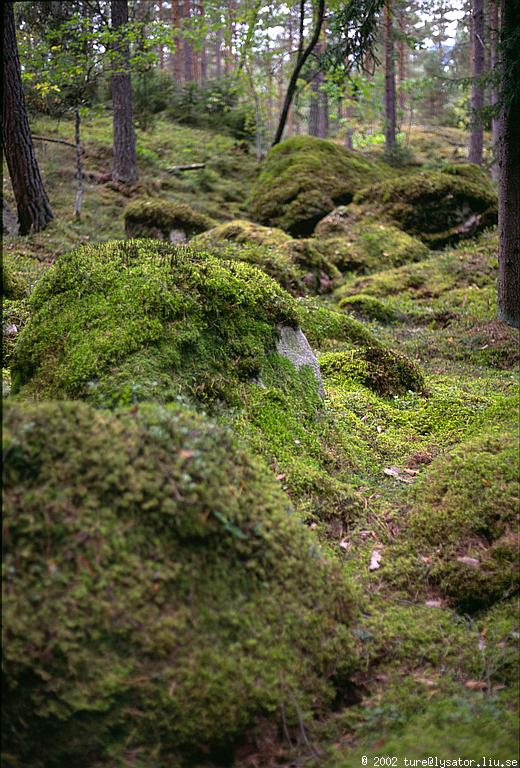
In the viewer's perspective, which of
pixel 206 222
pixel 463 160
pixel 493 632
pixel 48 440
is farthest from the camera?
pixel 463 160

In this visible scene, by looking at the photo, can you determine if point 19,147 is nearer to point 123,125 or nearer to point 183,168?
point 123,125

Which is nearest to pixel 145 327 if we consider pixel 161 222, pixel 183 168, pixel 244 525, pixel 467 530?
pixel 244 525

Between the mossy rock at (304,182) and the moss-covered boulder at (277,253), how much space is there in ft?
8.91

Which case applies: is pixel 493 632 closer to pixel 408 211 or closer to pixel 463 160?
pixel 408 211

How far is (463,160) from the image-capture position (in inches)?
1202

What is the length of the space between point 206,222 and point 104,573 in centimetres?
1311

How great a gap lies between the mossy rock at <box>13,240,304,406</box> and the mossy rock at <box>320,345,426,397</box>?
1.69m

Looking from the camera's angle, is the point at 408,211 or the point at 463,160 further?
the point at 463,160

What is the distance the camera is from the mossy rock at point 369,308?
11125 millimetres

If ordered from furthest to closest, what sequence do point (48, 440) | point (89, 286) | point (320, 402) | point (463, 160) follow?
point (463, 160) → point (320, 402) → point (89, 286) → point (48, 440)

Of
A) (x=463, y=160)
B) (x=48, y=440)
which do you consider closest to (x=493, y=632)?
(x=48, y=440)

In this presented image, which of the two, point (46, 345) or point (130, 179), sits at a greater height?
point (130, 179)

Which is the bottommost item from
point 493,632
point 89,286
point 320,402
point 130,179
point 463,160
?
point 493,632

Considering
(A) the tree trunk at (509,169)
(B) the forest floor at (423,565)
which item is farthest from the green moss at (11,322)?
(A) the tree trunk at (509,169)
